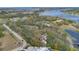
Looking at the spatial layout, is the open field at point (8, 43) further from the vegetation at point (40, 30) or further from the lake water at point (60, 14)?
the lake water at point (60, 14)

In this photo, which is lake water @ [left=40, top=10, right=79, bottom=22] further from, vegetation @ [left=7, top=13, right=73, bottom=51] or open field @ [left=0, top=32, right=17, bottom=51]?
open field @ [left=0, top=32, right=17, bottom=51]

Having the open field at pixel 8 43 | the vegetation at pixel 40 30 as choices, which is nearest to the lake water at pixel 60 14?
the vegetation at pixel 40 30

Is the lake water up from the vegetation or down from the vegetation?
up

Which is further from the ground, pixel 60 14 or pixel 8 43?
pixel 60 14

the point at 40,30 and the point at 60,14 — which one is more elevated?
the point at 60,14

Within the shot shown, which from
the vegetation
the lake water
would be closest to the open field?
the vegetation

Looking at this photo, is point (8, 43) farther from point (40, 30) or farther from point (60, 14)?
point (60, 14)

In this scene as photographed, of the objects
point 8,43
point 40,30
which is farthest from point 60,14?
point 8,43

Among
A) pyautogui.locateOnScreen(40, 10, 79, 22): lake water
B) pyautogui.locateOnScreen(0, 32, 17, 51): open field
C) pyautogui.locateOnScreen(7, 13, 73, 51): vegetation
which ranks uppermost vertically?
pyautogui.locateOnScreen(40, 10, 79, 22): lake water
